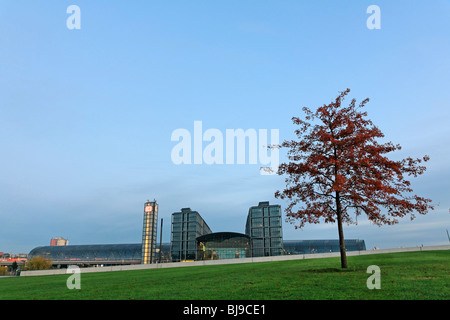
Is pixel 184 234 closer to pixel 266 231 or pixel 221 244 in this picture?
pixel 221 244

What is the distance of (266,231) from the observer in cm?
13488

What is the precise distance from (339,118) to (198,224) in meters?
136

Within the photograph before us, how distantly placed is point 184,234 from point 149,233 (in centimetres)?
3510

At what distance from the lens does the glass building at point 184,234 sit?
14088 centimetres

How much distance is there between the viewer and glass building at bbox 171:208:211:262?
462ft

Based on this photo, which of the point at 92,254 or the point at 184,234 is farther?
the point at 92,254

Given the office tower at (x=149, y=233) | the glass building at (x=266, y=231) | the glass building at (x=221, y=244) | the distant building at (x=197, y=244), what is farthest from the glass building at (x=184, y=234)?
the glass building at (x=221, y=244)

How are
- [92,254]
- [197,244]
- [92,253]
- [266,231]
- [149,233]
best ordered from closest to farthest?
[197,244]
[266,231]
[92,254]
[92,253]
[149,233]

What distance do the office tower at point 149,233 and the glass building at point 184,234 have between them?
19071mm

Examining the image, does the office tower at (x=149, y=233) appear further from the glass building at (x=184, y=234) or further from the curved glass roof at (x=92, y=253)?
the glass building at (x=184, y=234)

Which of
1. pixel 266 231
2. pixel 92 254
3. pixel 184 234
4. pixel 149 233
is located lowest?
pixel 92 254

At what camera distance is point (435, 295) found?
887 cm

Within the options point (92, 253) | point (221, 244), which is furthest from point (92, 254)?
point (221, 244)

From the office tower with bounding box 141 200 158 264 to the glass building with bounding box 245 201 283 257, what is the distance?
56514 millimetres
